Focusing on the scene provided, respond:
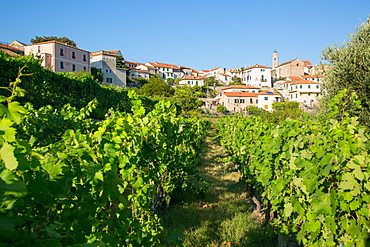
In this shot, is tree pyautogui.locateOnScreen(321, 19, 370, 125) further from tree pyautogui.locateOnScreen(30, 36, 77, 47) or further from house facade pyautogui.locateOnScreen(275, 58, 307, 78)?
house facade pyautogui.locateOnScreen(275, 58, 307, 78)

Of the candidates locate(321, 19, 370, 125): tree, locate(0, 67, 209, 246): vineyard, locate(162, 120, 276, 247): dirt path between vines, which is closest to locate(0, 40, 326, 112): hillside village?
locate(321, 19, 370, 125): tree

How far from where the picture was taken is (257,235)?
14.1 ft

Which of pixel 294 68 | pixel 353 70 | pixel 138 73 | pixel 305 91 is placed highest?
pixel 294 68

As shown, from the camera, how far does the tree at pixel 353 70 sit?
10.3 m

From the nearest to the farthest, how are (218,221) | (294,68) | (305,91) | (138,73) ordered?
(218,221) → (305,91) → (138,73) → (294,68)

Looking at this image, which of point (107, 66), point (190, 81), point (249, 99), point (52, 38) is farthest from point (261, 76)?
point (52, 38)

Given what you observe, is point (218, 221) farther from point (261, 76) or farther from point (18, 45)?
point (261, 76)

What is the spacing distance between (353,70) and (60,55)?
4355 centimetres

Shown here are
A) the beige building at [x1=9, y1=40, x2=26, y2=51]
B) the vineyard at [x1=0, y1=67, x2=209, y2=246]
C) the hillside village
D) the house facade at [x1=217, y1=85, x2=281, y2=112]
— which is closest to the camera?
the vineyard at [x1=0, y1=67, x2=209, y2=246]

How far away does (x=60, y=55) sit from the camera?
4406cm

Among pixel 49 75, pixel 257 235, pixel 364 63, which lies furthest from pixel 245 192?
pixel 49 75

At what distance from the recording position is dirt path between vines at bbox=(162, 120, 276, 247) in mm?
4078

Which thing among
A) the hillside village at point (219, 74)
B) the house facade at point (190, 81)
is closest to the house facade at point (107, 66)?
the hillside village at point (219, 74)

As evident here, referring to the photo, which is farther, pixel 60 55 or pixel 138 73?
pixel 138 73
